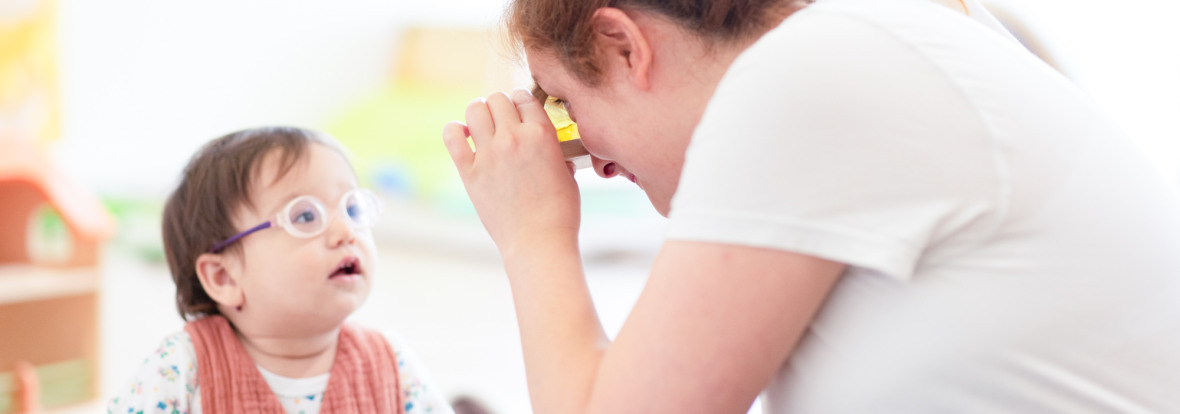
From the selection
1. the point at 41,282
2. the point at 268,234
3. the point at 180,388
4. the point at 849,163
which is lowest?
the point at 41,282

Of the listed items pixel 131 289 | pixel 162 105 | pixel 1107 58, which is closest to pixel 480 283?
pixel 131 289

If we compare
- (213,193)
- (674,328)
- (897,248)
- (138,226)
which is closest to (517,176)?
(674,328)

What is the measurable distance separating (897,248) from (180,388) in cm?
88

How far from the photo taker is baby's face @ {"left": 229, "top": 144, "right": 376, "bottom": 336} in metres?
1.24

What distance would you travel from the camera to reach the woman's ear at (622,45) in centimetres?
90

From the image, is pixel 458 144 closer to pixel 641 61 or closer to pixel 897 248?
pixel 641 61

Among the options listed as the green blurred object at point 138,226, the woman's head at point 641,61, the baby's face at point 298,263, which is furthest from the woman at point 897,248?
the green blurred object at point 138,226

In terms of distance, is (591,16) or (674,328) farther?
(591,16)

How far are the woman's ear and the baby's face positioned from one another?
493 mm

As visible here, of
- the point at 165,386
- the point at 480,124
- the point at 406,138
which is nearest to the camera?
the point at 480,124

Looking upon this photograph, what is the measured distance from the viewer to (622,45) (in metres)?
0.93

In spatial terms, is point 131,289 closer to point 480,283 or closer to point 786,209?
point 480,283

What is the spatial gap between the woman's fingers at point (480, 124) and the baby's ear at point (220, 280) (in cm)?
44

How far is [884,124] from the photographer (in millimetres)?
701
